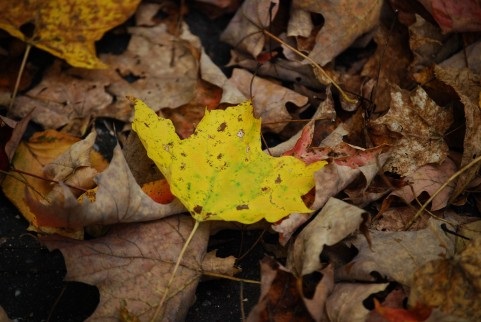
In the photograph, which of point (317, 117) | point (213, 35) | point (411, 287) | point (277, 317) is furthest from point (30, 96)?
point (411, 287)

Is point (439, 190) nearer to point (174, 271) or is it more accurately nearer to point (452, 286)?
point (452, 286)

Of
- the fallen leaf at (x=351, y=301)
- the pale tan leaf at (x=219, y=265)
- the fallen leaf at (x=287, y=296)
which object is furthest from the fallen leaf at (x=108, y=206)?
the fallen leaf at (x=351, y=301)

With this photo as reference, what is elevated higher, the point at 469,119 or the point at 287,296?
the point at 469,119

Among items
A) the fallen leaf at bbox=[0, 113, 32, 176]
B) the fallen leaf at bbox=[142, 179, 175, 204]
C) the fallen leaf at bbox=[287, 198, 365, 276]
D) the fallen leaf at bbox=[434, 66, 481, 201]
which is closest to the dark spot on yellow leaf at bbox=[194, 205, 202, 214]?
the fallen leaf at bbox=[142, 179, 175, 204]

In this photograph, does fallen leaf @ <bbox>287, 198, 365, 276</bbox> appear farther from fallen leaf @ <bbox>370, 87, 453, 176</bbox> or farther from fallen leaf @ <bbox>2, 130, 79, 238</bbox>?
fallen leaf @ <bbox>2, 130, 79, 238</bbox>

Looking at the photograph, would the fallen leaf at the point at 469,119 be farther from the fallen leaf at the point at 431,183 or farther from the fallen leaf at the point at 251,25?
the fallen leaf at the point at 251,25

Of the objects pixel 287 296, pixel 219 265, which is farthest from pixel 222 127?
pixel 287 296
